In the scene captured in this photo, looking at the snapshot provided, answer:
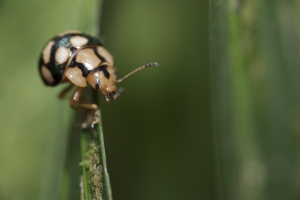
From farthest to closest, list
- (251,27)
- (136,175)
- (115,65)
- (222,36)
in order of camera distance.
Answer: (115,65)
(136,175)
(251,27)
(222,36)

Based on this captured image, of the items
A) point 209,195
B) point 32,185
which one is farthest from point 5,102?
point 209,195

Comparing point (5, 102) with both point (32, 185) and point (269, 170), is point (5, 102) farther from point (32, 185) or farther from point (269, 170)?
point (269, 170)

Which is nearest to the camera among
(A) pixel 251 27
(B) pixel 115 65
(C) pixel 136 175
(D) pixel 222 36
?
(D) pixel 222 36

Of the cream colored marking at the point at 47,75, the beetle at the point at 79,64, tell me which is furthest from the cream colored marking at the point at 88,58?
the cream colored marking at the point at 47,75

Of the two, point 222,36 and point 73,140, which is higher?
point 222,36

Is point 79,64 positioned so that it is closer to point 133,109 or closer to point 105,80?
point 105,80

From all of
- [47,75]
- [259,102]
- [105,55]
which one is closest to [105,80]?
[105,55]

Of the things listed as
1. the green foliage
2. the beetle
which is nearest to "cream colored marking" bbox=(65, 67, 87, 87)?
the beetle
